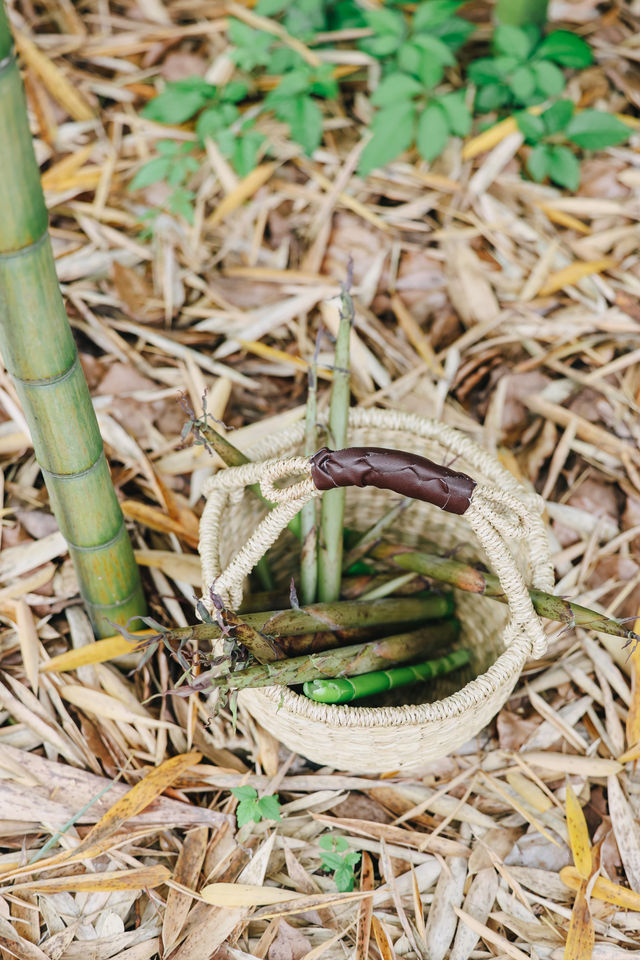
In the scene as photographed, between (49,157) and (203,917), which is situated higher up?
(49,157)

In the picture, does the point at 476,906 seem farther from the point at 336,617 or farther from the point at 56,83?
the point at 56,83

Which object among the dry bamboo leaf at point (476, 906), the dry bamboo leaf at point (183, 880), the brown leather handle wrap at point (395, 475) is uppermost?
the brown leather handle wrap at point (395, 475)

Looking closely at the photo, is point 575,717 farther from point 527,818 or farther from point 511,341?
point 511,341

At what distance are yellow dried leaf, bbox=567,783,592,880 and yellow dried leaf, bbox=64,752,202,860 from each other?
0.50 meters

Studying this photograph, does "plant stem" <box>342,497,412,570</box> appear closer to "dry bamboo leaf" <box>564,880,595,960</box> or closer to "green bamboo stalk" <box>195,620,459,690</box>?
"green bamboo stalk" <box>195,620,459,690</box>

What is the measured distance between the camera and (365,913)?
1.02 m

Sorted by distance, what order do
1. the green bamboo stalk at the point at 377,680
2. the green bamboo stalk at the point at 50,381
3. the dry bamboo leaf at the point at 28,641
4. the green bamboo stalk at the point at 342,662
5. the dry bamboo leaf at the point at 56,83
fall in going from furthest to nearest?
the dry bamboo leaf at the point at 56,83 < the dry bamboo leaf at the point at 28,641 < the green bamboo stalk at the point at 377,680 < the green bamboo stalk at the point at 342,662 < the green bamboo stalk at the point at 50,381

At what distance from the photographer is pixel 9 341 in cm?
80

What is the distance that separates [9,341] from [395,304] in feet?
2.81

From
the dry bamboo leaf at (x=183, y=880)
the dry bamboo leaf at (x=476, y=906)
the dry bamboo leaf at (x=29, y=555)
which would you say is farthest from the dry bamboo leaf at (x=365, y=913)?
the dry bamboo leaf at (x=29, y=555)

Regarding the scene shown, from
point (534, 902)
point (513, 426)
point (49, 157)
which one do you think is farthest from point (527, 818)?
point (49, 157)

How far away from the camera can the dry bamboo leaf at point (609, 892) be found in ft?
3.38

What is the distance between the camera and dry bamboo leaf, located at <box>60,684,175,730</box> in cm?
112

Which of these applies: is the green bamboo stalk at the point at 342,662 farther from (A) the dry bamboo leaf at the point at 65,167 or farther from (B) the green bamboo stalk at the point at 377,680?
(A) the dry bamboo leaf at the point at 65,167
